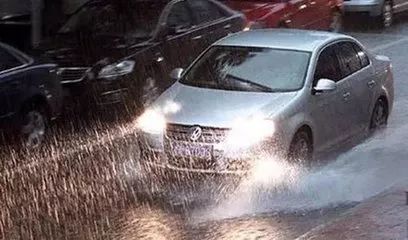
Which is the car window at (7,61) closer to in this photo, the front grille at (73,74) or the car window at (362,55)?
the front grille at (73,74)

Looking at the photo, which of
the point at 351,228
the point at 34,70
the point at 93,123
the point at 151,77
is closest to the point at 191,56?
the point at 151,77

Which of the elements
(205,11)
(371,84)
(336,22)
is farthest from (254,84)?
(336,22)

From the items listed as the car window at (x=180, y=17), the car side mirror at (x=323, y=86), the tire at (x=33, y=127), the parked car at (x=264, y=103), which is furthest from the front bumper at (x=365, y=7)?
the car side mirror at (x=323, y=86)

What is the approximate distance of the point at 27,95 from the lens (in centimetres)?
1119

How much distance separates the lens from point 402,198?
792 centimetres

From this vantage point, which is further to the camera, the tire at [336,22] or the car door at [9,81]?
the tire at [336,22]

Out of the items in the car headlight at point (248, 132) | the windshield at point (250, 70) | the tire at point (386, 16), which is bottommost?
the tire at point (386, 16)

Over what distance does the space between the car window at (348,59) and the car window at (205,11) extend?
359 centimetres

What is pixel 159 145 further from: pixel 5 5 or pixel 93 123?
pixel 5 5

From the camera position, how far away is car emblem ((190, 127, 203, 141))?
9.14 m

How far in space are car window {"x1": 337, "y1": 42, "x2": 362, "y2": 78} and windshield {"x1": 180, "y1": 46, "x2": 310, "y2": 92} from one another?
645mm

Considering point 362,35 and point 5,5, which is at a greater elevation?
point 5,5

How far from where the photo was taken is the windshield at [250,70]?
1005 centimetres

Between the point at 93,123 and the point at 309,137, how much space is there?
139 inches
